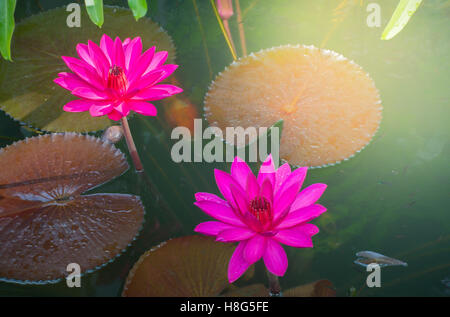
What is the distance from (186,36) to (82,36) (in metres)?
0.69

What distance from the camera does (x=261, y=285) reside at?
1.32 m

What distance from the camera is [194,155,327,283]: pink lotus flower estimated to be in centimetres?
104

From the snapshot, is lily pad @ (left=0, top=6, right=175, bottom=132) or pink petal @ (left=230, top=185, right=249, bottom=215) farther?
lily pad @ (left=0, top=6, right=175, bottom=132)

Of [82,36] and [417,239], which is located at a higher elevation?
[82,36]

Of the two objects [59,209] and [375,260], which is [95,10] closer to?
[59,209]

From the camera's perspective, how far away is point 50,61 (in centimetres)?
210

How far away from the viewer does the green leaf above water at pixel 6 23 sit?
4.97 feet

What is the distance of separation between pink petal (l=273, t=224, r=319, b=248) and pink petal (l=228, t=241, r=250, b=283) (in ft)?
0.38

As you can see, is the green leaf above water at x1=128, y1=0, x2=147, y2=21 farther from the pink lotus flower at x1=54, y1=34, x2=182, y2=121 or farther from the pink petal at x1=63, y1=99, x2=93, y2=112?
the pink petal at x1=63, y1=99, x2=93, y2=112

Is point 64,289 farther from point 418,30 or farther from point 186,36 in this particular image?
point 418,30

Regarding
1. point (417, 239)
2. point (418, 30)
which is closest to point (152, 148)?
point (417, 239)

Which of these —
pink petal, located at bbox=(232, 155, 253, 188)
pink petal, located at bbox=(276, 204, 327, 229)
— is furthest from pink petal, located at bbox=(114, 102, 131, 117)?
pink petal, located at bbox=(276, 204, 327, 229)

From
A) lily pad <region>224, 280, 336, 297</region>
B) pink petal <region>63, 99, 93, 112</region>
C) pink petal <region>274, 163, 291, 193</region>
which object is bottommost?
lily pad <region>224, 280, 336, 297</region>

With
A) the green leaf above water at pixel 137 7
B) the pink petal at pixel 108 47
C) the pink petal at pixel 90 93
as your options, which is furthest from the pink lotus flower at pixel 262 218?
the green leaf above water at pixel 137 7
